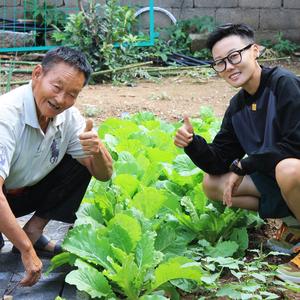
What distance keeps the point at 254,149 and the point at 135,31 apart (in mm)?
7190

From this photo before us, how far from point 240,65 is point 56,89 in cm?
85

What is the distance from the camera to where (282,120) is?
2.91 meters

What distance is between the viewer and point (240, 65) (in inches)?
118

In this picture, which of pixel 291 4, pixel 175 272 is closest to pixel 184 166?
pixel 175 272

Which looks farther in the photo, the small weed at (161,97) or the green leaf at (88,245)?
the small weed at (161,97)

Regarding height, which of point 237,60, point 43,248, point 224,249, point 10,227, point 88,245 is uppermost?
point 237,60

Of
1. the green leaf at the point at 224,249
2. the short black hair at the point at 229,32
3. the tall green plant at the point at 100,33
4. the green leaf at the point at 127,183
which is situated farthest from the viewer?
the tall green plant at the point at 100,33

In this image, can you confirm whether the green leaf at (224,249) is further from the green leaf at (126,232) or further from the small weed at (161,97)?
the small weed at (161,97)

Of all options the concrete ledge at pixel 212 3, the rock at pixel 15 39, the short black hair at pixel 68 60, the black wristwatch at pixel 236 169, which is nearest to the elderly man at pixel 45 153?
the short black hair at pixel 68 60

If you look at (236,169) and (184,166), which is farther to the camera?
(184,166)

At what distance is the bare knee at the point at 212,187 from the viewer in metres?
3.20

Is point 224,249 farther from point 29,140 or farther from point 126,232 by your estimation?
point 29,140

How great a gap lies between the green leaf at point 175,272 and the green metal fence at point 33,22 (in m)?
7.09

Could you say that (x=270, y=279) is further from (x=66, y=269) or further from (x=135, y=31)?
(x=135, y=31)
